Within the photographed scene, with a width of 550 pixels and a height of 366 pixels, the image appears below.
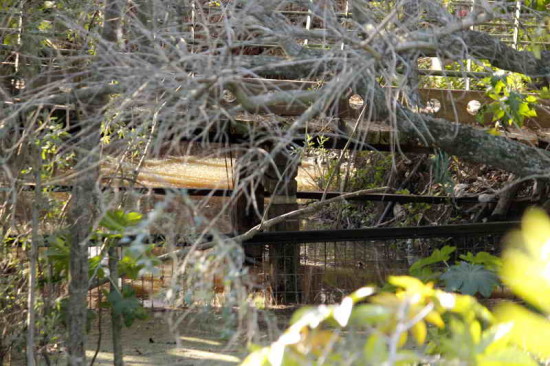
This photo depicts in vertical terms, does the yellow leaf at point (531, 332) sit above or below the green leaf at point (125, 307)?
above

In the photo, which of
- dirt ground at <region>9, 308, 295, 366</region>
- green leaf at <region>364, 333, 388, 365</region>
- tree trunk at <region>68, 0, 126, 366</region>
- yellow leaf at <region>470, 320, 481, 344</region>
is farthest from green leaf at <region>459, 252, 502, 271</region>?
green leaf at <region>364, 333, 388, 365</region>

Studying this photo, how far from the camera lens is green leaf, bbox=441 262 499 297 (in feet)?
18.1

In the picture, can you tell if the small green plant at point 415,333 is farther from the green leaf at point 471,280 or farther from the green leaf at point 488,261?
the green leaf at point 488,261

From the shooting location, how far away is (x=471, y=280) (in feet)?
18.4

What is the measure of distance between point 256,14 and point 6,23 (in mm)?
1860

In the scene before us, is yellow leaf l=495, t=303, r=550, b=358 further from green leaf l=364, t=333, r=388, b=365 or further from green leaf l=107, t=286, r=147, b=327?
green leaf l=107, t=286, r=147, b=327

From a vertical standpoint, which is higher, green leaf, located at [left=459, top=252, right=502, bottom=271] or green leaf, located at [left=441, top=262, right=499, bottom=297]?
green leaf, located at [left=459, top=252, right=502, bottom=271]

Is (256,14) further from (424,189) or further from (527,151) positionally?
(424,189)

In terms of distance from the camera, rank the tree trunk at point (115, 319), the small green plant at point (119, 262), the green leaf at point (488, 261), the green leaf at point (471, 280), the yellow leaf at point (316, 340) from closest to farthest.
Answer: the yellow leaf at point (316, 340)
the small green plant at point (119, 262)
the tree trunk at point (115, 319)
the green leaf at point (471, 280)
the green leaf at point (488, 261)

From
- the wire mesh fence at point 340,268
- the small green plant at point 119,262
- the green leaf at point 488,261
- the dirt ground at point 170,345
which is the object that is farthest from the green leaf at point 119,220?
the wire mesh fence at point 340,268

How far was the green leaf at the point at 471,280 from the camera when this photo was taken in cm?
553

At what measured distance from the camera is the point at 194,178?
15.3 meters

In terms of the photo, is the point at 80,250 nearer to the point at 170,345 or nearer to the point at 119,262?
the point at 119,262

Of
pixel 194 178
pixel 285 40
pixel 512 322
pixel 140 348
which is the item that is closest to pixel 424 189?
pixel 194 178
